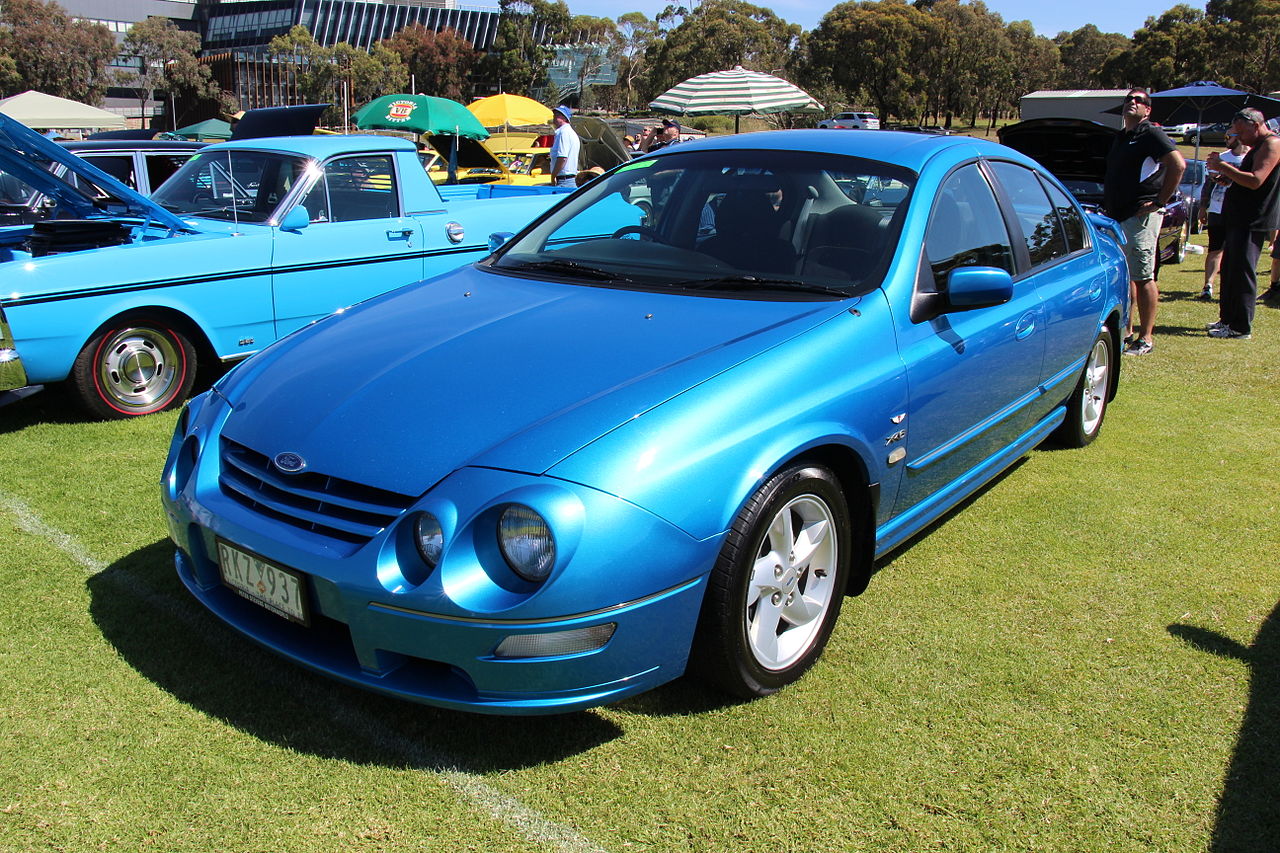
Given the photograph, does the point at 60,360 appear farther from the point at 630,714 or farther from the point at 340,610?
the point at 630,714

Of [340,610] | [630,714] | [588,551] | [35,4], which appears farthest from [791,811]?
[35,4]

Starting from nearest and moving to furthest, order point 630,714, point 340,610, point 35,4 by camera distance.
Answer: point 340,610
point 630,714
point 35,4

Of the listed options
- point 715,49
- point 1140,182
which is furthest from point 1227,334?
point 715,49

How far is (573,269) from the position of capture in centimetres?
354

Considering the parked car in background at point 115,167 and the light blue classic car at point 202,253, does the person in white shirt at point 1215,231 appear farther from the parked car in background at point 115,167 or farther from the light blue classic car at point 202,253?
the parked car in background at point 115,167

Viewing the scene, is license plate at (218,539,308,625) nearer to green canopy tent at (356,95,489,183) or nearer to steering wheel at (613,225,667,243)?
steering wheel at (613,225,667,243)

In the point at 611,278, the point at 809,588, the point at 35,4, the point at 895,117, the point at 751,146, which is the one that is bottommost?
the point at 809,588

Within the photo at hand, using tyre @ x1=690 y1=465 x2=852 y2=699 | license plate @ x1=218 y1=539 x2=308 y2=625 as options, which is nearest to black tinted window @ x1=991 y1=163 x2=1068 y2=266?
tyre @ x1=690 y1=465 x2=852 y2=699

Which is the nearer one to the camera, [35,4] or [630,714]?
[630,714]

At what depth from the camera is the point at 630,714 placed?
2.67m

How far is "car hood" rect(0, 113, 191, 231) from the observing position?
17.0ft

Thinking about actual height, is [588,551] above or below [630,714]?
above

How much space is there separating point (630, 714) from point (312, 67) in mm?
68395

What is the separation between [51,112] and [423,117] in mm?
16554
